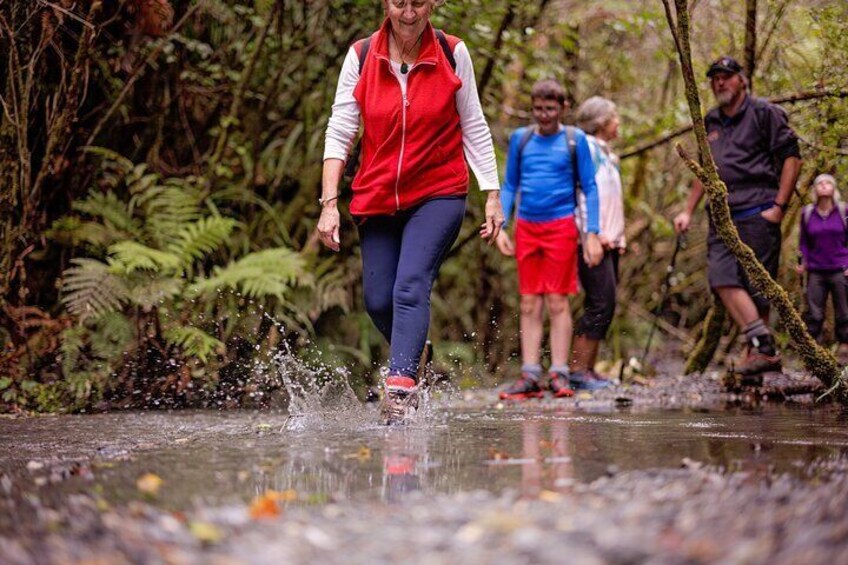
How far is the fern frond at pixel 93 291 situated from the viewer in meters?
6.78

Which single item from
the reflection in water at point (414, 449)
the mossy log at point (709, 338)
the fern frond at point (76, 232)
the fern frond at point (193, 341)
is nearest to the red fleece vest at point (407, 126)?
the reflection in water at point (414, 449)

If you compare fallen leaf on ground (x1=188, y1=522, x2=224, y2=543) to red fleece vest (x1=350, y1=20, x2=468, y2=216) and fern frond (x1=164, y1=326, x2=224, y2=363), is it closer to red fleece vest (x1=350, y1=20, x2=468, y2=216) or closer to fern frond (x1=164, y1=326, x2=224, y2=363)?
red fleece vest (x1=350, y1=20, x2=468, y2=216)

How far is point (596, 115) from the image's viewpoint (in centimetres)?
851

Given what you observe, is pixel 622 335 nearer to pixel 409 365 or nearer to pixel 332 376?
pixel 332 376

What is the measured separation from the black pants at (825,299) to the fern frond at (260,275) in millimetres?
4598

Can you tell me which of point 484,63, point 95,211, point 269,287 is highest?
point 484,63

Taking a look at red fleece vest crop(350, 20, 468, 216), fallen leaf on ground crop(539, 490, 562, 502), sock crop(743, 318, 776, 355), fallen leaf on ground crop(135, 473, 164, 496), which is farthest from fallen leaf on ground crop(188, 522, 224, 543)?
sock crop(743, 318, 776, 355)

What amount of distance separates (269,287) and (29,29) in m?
2.38

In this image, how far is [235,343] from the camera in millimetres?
7535

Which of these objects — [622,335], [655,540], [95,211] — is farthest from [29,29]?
[622,335]

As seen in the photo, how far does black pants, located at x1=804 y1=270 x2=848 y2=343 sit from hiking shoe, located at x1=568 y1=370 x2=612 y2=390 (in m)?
2.14

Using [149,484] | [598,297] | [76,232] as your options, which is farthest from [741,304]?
[149,484]

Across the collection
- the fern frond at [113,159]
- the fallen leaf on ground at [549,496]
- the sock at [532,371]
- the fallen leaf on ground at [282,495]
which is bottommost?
the fallen leaf on ground at [282,495]

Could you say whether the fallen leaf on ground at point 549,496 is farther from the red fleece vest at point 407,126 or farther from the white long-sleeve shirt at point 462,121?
the white long-sleeve shirt at point 462,121
